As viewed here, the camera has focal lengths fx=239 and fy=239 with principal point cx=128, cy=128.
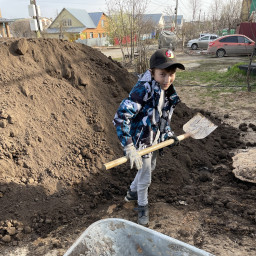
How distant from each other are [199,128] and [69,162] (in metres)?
1.74

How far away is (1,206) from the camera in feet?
8.62

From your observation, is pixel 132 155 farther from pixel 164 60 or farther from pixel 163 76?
pixel 164 60

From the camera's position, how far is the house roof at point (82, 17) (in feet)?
148

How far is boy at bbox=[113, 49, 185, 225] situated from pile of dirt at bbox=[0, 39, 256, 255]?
715 millimetres

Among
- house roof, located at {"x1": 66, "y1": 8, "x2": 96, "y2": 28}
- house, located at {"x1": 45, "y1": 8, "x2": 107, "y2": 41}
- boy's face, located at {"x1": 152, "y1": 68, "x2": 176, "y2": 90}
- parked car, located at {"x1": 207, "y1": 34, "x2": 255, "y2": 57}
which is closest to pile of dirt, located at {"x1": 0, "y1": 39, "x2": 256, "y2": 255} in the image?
boy's face, located at {"x1": 152, "y1": 68, "x2": 176, "y2": 90}

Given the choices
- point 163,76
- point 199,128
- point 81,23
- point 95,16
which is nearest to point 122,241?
point 163,76

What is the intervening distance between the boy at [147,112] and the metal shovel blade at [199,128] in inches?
19.6

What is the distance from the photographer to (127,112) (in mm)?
2133

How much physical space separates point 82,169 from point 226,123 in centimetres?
371

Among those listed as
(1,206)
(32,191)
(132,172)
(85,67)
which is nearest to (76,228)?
(32,191)

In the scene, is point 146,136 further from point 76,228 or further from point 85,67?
point 85,67

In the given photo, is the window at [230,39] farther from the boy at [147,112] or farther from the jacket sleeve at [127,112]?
the jacket sleeve at [127,112]

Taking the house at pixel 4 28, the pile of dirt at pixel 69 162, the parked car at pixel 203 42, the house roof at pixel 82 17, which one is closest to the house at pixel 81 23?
the house roof at pixel 82 17

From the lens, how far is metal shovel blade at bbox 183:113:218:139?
2.96 meters
